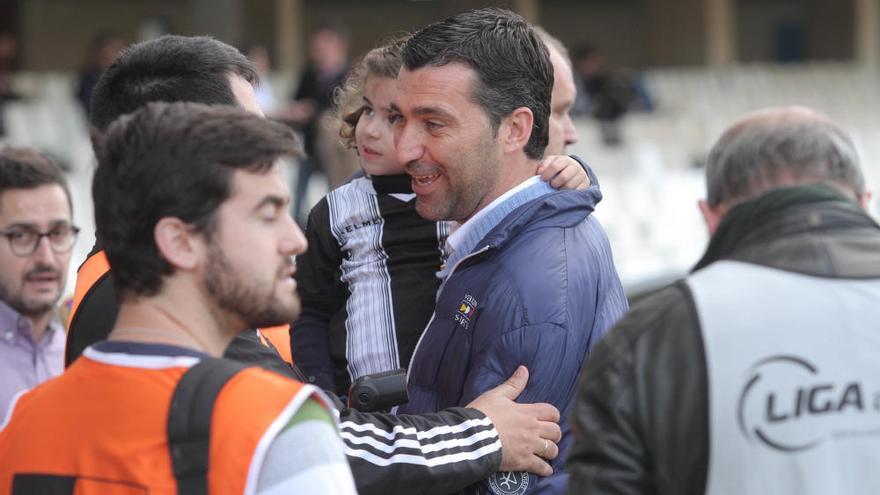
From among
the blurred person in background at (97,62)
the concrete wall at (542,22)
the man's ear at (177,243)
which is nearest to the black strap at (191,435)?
the man's ear at (177,243)

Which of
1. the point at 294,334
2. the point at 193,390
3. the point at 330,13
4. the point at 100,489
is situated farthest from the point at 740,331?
the point at 330,13

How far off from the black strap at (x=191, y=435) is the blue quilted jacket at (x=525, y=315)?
3.02 ft

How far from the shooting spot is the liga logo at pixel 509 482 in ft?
8.51

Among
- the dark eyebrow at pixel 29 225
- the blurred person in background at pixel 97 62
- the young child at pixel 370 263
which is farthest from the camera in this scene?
the blurred person in background at pixel 97 62

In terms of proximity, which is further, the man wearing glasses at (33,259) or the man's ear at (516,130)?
the man wearing glasses at (33,259)

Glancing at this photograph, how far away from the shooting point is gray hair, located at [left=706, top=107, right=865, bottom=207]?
7.38 ft

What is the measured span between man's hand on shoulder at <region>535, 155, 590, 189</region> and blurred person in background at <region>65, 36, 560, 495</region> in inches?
20.0

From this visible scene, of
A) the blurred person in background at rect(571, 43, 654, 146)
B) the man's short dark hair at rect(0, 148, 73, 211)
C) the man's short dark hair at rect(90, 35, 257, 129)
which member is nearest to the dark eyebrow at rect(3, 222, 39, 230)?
the man's short dark hair at rect(0, 148, 73, 211)

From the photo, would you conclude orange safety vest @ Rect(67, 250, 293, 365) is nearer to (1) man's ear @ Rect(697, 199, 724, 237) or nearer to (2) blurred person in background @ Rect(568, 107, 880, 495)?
(2) blurred person in background @ Rect(568, 107, 880, 495)

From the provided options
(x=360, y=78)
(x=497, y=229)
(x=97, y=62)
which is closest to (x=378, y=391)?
(x=497, y=229)

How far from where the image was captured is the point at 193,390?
5.94 feet

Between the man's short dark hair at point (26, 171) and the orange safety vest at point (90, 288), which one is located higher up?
the man's short dark hair at point (26, 171)

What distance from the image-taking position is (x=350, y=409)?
8.14 ft

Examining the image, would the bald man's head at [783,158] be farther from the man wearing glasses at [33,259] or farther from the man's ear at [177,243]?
the man wearing glasses at [33,259]
